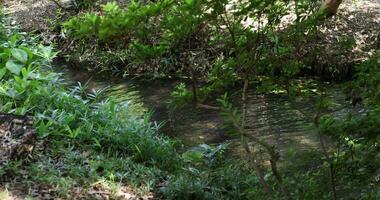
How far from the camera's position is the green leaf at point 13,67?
5.69 m

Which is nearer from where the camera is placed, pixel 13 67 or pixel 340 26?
pixel 13 67

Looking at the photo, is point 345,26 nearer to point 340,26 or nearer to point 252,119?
point 340,26

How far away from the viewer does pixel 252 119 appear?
7.06 m

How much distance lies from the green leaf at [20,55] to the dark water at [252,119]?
2006 millimetres

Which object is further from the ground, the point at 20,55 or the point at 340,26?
the point at 20,55

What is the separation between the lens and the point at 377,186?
3117 mm

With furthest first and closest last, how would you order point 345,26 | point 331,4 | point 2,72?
point 345,26 → point 331,4 → point 2,72

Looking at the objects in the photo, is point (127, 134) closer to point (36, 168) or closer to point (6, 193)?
point (36, 168)

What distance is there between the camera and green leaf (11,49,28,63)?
5895 millimetres

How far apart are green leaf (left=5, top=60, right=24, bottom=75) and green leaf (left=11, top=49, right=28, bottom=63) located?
0.07 m

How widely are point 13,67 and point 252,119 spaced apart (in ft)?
10.4

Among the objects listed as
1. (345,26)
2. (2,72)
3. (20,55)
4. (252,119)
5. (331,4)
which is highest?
(331,4)

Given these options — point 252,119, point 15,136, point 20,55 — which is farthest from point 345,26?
point 15,136

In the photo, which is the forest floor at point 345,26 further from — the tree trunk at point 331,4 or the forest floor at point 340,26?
the tree trunk at point 331,4
